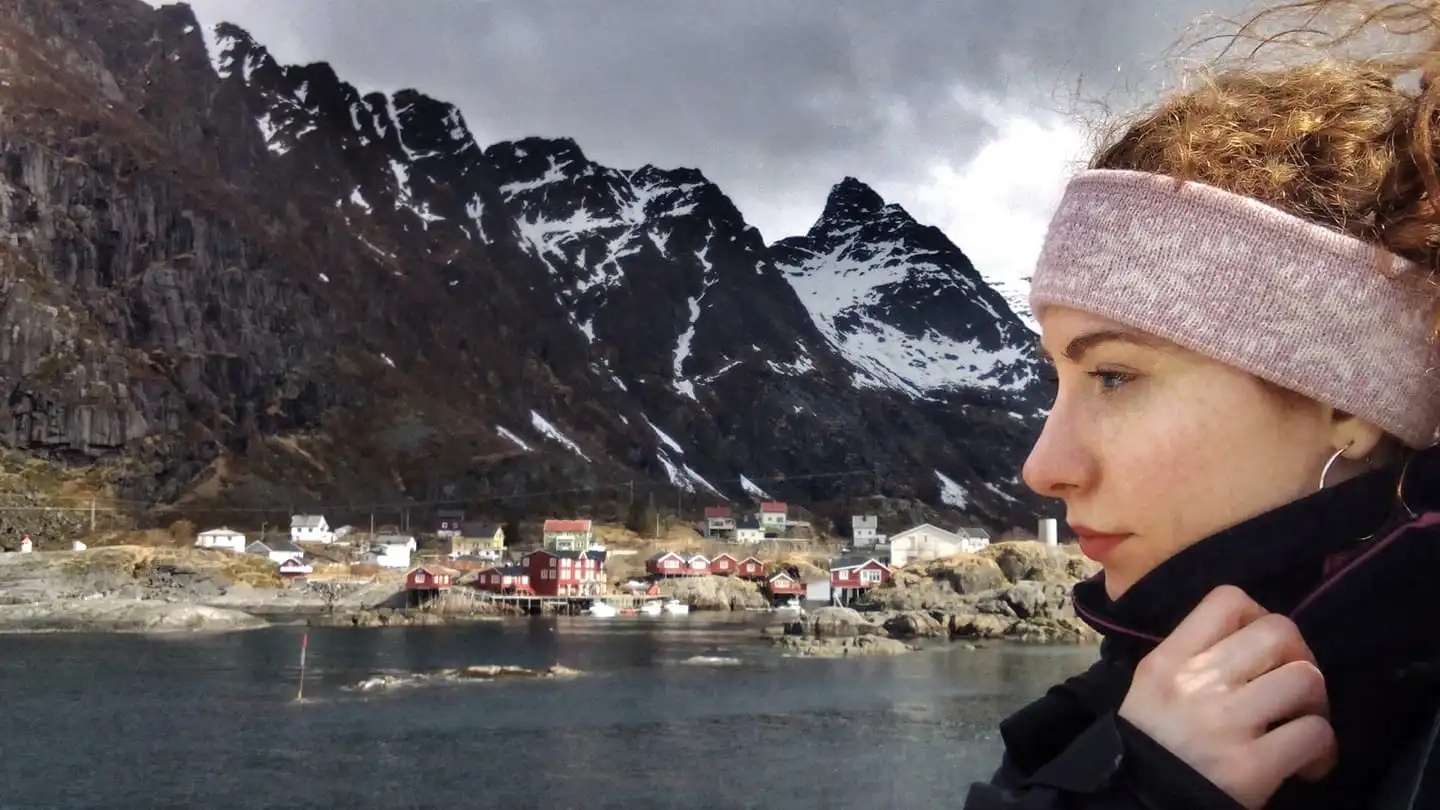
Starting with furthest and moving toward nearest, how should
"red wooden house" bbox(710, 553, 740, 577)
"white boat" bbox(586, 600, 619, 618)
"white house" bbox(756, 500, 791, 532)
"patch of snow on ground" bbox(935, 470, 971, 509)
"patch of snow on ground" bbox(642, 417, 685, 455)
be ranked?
"patch of snow on ground" bbox(935, 470, 971, 509)
"patch of snow on ground" bbox(642, 417, 685, 455)
"white house" bbox(756, 500, 791, 532)
"red wooden house" bbox(710, 553, 740, 577)
"white boat" bbox(586, 600, 619, 618)

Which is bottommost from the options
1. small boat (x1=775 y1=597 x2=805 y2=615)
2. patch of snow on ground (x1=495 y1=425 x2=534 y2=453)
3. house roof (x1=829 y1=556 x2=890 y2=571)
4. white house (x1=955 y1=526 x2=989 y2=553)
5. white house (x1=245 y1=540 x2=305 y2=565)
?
small boat (x1=775 y1=597 x2=805 y2=615)

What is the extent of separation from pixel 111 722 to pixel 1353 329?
95.1 feet

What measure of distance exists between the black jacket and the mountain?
92322 mm

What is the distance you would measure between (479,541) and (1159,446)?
86.6m

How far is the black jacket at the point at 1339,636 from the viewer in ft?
2.32

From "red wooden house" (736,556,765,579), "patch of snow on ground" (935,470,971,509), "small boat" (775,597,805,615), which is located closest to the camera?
"small boat" (775,597,805,615)

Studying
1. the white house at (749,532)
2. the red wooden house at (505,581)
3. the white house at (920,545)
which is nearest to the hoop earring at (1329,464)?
the red wooden house at (505,581)

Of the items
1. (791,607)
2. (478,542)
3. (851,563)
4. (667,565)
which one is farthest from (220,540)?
(851,563)

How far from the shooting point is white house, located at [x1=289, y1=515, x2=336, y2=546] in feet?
272

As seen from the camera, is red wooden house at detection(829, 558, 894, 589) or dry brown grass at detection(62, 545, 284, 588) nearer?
dry brown grass at detection(62, 545, 284, 588)

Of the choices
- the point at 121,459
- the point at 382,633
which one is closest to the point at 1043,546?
the point at 382,633

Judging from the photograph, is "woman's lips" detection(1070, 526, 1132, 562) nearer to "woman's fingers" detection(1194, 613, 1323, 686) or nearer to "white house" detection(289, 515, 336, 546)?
"woman's fingers" detection(1194, 613, 1323, 686)

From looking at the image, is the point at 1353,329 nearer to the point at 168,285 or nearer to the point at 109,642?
the point at 109,642

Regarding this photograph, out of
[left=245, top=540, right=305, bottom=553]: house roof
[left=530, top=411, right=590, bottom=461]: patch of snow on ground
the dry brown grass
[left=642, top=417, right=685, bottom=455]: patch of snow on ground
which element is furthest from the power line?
the dry brown grass
